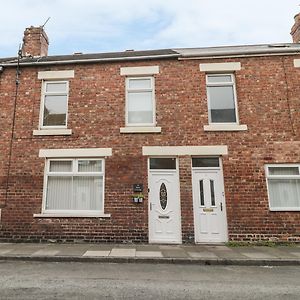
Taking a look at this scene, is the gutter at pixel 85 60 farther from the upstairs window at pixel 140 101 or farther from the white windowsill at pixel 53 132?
the white windowsill at pixel 53 132

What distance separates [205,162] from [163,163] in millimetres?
1381

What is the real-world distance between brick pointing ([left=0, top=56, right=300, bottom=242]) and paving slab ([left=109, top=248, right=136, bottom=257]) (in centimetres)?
100

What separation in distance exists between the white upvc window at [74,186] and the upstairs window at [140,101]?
6.28 feet

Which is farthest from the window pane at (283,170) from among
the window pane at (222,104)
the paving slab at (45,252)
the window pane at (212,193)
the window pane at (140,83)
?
the paving slab at (45,252)

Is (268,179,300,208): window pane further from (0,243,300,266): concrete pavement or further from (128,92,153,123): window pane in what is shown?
(128,92,153,123): window pane

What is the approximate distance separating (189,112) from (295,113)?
348 centimetres

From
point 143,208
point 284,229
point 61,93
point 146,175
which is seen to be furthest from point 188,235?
point 61,93

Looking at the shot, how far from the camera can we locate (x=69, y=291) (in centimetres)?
489

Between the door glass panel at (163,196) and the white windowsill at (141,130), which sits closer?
the door glass panel at (163,196)

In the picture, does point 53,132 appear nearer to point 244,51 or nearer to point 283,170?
point 244,51

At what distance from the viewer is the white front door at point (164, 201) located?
29.8ft

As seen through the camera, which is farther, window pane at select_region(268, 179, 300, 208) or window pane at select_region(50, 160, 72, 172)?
window pane at select_region(50, 160, 72, 172)

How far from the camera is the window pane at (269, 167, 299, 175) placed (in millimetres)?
9281

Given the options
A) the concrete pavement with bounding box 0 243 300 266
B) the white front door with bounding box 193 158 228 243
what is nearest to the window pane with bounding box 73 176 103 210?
the concrete pavement with bounding box 0 243 300 266
